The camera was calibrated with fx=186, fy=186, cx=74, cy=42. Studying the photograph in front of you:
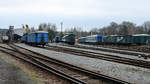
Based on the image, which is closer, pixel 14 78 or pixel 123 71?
pixel 14 78

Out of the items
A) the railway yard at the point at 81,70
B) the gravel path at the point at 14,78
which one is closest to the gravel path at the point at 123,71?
the railway yard at the point at 81,70

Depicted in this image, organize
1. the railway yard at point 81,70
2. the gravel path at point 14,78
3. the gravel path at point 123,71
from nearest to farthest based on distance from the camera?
1. the gravel path at point 14,78
2. the railway yard at point 81,70
3. the gravel path at point 123,71

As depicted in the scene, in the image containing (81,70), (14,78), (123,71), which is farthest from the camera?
(123,71)

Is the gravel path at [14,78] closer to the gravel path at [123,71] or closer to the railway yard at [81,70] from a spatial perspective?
the railway yard at [81,70]

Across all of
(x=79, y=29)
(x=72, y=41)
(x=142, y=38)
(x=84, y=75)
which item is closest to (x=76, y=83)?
(x=84, y=75)

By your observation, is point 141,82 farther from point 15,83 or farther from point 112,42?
point 112,42

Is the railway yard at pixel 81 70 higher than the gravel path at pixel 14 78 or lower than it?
lower

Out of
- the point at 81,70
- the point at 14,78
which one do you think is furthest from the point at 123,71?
the point at 14,78

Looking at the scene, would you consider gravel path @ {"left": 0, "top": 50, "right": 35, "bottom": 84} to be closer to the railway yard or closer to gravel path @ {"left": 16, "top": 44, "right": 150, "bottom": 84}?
the railway yard

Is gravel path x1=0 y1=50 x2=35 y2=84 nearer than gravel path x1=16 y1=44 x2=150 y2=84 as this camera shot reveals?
Yes

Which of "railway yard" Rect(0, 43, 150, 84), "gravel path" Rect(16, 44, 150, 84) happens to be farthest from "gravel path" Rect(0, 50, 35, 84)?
"gravel path" Rect(16, 44, 150, 84)

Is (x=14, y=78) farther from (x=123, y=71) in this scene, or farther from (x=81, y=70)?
(x=123, y=71)

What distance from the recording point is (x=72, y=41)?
4994 centimetres

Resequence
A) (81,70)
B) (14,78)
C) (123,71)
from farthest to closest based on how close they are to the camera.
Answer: (123,71) < (81,70) < (14,78)
